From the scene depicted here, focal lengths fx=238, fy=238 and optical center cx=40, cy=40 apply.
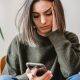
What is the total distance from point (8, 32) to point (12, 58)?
54 centimetres

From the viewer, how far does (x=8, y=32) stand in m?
1.72

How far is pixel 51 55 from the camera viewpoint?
115 cm

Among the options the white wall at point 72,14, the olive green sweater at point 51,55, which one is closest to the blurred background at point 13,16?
the white wall at point 72,14

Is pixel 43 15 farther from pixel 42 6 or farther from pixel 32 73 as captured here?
pixel 32 73

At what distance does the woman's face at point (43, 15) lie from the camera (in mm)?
1086

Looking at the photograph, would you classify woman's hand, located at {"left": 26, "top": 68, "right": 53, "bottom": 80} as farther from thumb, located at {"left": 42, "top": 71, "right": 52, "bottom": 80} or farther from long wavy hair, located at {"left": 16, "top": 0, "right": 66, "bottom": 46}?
long wavy hair, located at {"left": 16, "top": 0, "right": 66, "bottom": 46}

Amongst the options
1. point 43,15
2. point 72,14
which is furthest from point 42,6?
point 72,14

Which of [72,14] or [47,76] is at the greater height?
[72,14]

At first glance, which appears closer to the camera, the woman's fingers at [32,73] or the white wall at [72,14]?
the woman's fingers at [32,73]

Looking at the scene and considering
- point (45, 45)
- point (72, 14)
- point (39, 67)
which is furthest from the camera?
point (72, 14)

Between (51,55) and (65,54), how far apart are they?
0.33 ft

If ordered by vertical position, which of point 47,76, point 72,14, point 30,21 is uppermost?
point 30,21

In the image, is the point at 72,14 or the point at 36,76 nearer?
the point at 36,76

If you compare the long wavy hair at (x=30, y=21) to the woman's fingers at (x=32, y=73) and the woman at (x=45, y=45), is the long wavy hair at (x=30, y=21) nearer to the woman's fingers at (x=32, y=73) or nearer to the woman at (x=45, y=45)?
the woman at (x=45, y=45)
